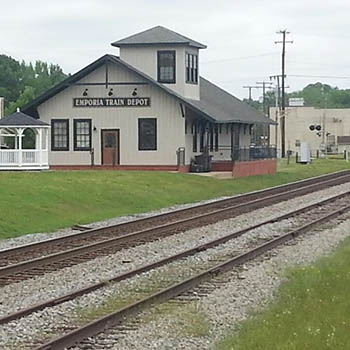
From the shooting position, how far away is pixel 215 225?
25.3m

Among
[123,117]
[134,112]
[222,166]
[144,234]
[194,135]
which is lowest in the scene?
[144,234]

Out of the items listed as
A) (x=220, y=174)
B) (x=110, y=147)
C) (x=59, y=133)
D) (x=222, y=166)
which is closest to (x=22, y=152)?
(x=59, y=133)

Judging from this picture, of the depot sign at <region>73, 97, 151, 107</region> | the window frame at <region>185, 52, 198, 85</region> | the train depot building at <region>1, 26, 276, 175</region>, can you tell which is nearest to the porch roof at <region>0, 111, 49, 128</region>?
the train depot building at <region>1, 26, 276, 175</region>

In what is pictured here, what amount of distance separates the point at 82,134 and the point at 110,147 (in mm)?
1584

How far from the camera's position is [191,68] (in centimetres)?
5078

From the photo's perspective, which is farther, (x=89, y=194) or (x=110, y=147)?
(x=110, y=147)

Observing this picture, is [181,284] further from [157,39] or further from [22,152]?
[157,39]

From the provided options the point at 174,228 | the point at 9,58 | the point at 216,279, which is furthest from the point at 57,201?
the point at 9,58

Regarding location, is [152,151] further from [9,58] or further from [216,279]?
[9,58]

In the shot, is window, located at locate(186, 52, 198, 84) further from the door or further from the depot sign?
the door

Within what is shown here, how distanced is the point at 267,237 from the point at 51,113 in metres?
28.3

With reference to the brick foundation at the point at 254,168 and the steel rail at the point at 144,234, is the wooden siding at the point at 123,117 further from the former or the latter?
the steel rail at the point at 144,234

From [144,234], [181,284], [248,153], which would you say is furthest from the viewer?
[248,153]

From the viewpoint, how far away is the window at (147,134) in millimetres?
48094
